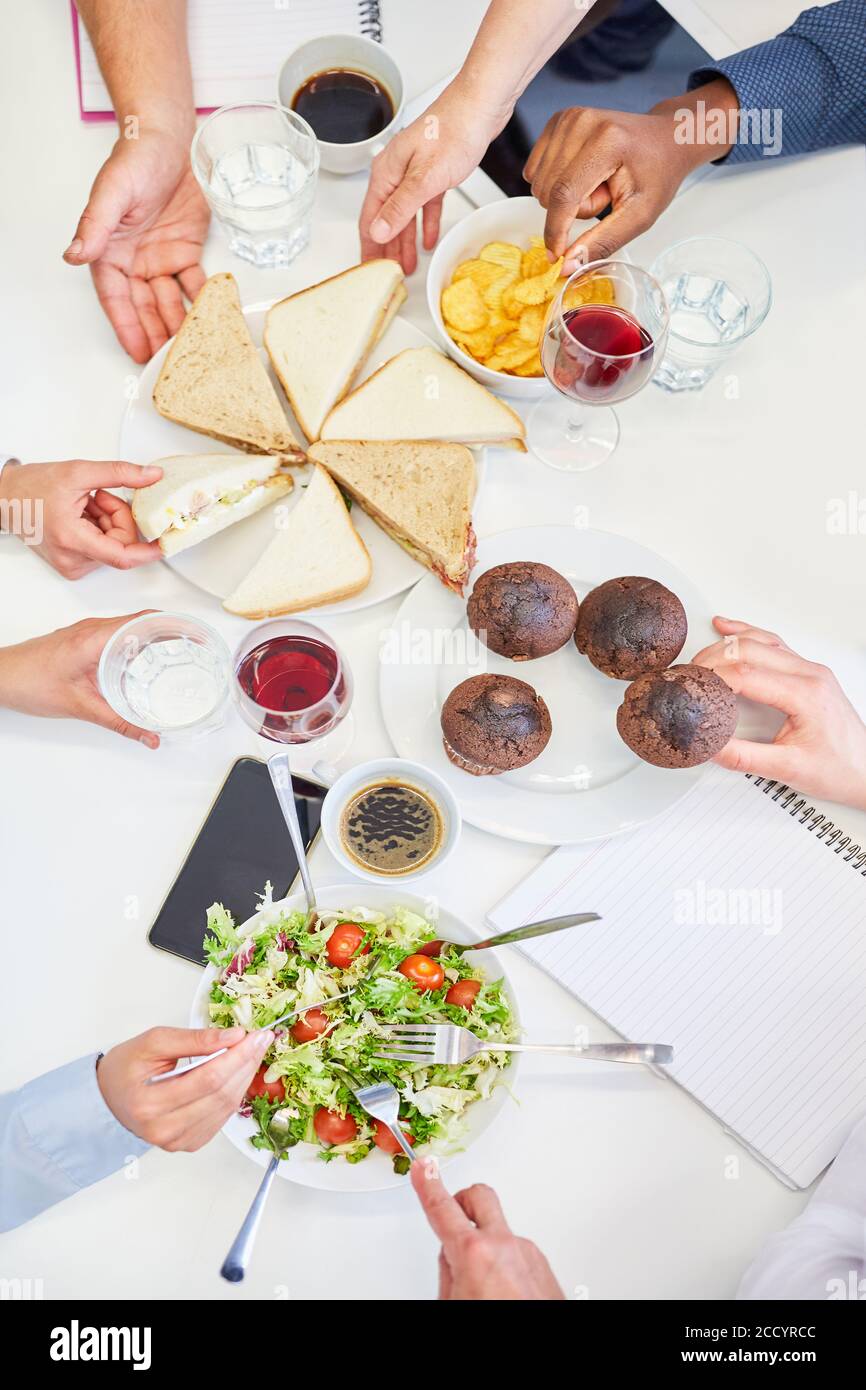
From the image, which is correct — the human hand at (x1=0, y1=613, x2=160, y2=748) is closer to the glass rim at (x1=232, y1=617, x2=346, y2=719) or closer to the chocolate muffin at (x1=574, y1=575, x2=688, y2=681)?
the glass rim at (x1=232, y1=617, x2=346, y2=719)

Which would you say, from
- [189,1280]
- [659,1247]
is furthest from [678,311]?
[189,1280]

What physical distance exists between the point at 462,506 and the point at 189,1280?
1386 mm

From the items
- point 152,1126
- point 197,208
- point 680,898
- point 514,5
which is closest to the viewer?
point 152,1126

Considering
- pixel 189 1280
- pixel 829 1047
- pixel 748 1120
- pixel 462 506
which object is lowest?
pixel 189 1280

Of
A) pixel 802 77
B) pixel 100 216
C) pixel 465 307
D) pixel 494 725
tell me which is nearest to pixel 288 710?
pixel 494 725

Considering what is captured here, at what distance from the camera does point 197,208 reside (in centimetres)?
202

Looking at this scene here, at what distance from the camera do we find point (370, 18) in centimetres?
210

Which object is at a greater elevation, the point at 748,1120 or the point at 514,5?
the point at 514,5

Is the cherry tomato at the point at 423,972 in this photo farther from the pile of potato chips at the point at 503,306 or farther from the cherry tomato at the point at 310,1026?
the pile of potato chips at the point at 503,306

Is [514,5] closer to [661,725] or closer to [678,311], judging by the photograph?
[678,311]

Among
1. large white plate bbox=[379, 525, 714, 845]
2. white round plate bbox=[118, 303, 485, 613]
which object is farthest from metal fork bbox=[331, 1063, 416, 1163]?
white round plate bbox=[118, 303, 485, 613]

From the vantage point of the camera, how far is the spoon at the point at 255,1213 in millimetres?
1330

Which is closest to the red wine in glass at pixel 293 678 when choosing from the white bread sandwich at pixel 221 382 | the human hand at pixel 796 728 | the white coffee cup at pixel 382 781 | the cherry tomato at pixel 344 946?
the white coffee cup at pixel 382 781
